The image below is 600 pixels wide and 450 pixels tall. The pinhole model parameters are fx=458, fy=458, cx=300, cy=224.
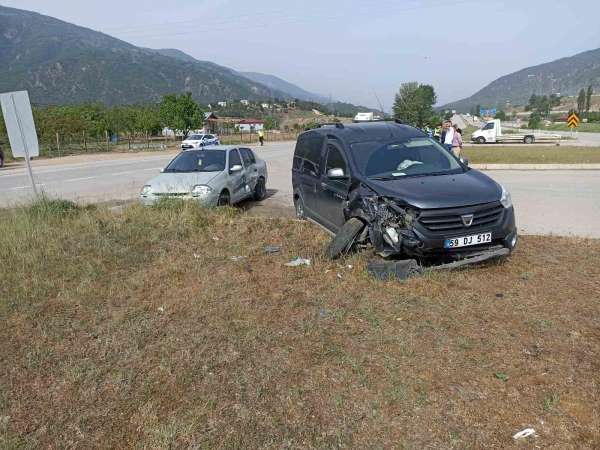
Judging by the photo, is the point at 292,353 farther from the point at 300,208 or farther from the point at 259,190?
the point at 259,190

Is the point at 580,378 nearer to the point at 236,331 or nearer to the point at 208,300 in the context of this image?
the point at 236,331

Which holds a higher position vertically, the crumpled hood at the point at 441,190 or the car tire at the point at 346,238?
the crumpled hood at the point at 441,190

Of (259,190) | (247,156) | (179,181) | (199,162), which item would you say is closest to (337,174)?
(179,181)

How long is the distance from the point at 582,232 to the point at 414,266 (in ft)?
12.9

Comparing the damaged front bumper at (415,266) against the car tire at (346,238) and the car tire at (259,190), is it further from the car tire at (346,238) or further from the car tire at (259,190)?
the car tire at (259,190)

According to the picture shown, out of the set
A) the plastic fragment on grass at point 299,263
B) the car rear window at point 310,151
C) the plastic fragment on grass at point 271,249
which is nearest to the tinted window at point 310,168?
the car rear window at point 310,151

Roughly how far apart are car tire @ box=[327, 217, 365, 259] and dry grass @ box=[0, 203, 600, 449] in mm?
153

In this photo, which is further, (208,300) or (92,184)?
(92,184)

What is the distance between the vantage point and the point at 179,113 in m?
53.4

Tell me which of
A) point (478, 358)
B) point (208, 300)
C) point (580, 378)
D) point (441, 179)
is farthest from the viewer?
point (441, 179)

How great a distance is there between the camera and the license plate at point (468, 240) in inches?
196

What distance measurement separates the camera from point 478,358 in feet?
11.6

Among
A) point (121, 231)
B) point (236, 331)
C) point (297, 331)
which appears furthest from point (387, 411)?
point (121, 231)

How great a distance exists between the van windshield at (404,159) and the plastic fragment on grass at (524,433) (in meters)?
3.64
